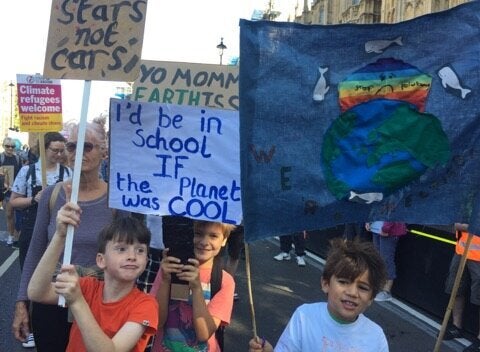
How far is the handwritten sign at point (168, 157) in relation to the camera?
2643 millimetres

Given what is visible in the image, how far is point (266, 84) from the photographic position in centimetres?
233

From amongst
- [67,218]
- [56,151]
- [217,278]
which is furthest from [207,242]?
[56,151]

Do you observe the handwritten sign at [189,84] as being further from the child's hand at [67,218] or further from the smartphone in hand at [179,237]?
Answer: the child's hand at [67,218]

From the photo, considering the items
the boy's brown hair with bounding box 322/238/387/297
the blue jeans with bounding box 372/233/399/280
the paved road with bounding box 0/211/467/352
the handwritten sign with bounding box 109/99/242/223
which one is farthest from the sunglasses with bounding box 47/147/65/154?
the blue jeans with bounding box 372/233/399/280

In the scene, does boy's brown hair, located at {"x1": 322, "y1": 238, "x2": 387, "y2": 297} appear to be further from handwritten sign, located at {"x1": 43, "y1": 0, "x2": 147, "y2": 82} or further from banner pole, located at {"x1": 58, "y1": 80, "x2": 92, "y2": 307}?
handwritten sign, located at {"x1": 43, "y1": 0, "x2": 147, "y2": 82}

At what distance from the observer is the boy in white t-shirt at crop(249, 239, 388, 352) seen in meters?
2.12

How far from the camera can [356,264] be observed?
2189 mm

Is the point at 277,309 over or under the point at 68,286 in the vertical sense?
under

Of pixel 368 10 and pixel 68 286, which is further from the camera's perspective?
pixel 368 10

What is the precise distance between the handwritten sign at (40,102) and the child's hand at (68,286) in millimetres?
3688

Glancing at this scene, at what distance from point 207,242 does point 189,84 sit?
4.93ft

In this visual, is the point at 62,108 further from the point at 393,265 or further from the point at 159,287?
the point at 393,265

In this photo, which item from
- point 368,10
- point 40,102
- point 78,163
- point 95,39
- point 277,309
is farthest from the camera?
point 368,10

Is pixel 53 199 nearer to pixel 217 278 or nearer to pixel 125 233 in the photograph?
pixel 125 233
